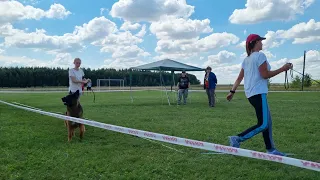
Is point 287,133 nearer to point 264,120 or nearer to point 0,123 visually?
point 264,120

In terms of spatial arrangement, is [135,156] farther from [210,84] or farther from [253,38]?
[210,84]

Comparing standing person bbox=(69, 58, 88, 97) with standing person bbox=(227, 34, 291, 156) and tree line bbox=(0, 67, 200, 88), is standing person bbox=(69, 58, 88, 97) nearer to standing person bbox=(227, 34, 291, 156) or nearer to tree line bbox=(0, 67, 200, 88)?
standing person bbox=(227, 34, 291, 156)

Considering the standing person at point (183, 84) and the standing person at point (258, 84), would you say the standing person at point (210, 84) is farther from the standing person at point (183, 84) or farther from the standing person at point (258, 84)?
the standing person at point (258, 84)

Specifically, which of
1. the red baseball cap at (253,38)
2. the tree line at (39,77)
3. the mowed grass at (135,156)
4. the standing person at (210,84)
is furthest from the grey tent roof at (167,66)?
the tree line at (39,77)

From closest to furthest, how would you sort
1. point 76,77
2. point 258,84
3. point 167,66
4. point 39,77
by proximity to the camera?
point 258,84
point 76,77
point 167,66
point 39,77

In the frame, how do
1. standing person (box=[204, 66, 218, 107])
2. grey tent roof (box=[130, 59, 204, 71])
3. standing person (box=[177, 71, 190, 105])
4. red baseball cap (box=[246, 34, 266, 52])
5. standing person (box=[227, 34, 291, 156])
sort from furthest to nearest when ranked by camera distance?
1. grey tent roof (box=[130, 59, 204, 71])
2. standing person (box=[177, 71, 190, 105])
3. standing person (box=[204, 66, 218, 107])
4. red baseball cap (box=[246, 34, 266, 52])
5. standing person (box=[227, 34, 291, 156])

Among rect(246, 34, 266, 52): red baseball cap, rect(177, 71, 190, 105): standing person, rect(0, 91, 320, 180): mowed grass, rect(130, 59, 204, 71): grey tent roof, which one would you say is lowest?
rect(0, 91, 320, 180): mowed grass

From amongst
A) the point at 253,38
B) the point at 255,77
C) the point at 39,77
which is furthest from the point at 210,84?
the point at 39,77

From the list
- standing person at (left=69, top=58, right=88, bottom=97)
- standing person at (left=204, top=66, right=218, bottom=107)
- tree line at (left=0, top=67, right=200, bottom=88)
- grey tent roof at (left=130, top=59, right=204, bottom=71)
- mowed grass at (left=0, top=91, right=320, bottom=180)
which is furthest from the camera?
tree line at (left=0, top=67, right=200, bottom=88)

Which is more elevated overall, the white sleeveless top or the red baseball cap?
the red baseball cap

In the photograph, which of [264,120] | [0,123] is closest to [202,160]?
[264,120]

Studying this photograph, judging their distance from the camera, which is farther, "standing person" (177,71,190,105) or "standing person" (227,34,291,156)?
"standing person" (177,71,190,105)

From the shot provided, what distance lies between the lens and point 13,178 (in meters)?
4.38

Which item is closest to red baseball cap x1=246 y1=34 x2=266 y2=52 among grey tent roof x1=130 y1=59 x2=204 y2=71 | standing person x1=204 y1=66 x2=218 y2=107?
standing person x1=204 y1=66 x2=218 y2=107
